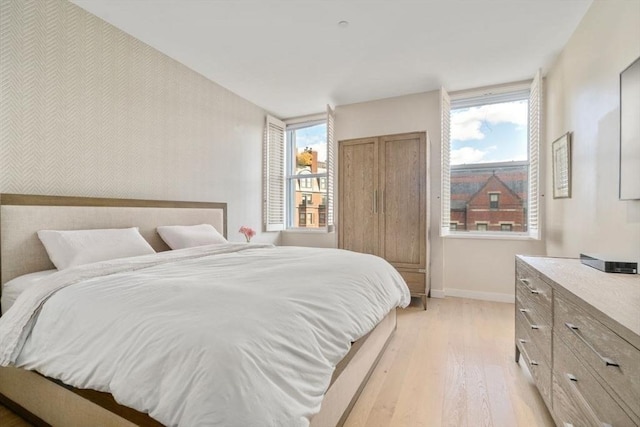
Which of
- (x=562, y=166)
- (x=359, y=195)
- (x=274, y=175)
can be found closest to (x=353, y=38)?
(x=359, y=195)

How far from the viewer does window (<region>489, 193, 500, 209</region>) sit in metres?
3.69

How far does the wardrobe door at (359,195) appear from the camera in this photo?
3584 mm

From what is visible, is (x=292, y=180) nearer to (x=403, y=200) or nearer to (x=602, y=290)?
(x=403, y=200)

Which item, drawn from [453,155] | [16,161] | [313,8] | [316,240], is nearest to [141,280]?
[16,161]

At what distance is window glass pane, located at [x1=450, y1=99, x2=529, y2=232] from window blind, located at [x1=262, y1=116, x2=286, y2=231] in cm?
254

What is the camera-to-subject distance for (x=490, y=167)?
12.2 ft

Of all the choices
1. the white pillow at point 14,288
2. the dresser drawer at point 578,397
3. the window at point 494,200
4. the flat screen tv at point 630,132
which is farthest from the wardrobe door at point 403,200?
the white pillow at point 14,288

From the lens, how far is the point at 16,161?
198 cm

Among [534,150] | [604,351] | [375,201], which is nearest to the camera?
[604,351]

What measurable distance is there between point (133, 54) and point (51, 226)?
1663 mm

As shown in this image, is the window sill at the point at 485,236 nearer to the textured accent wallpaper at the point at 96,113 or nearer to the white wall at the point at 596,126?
the white wall at the point at 596,126

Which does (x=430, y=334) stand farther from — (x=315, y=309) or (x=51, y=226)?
(x=51, y=226)

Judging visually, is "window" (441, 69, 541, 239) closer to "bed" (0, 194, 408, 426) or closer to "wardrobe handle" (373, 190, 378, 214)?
"wardrobe handle" (373, 190, 378, 214)

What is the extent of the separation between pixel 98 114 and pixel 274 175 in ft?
8.31
